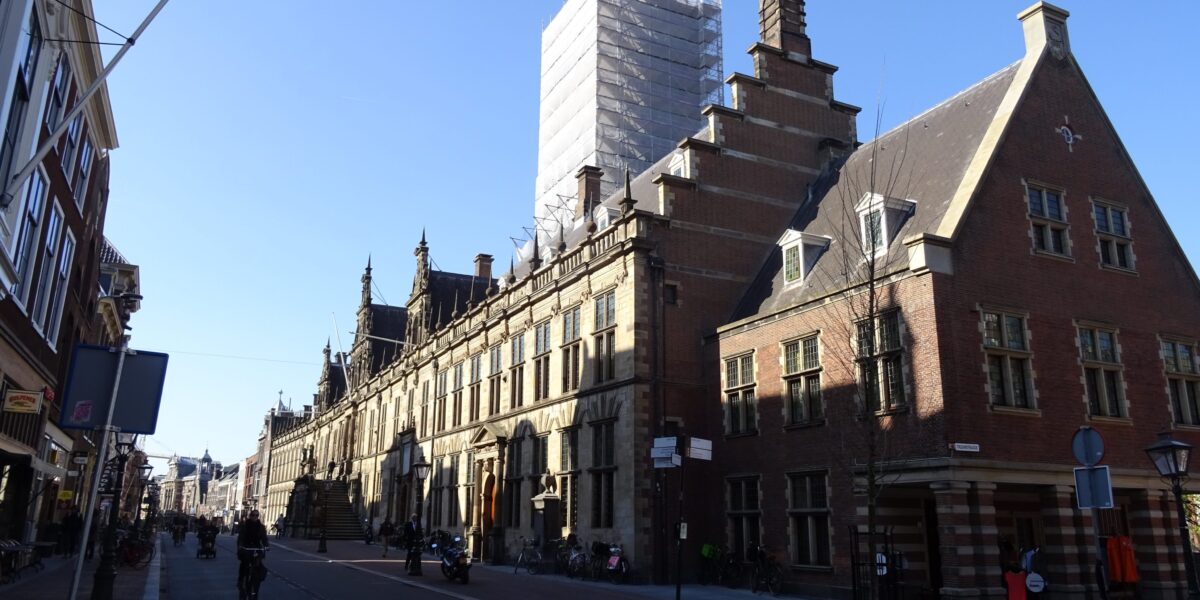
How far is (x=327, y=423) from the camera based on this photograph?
78.9 metres

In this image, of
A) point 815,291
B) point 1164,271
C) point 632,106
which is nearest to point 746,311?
point 815,291

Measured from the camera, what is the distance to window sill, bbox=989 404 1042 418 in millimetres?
19578

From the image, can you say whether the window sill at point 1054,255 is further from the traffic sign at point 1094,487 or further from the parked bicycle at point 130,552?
the parked bicycle at point 130,552

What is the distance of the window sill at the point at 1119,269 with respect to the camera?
75.8 feet

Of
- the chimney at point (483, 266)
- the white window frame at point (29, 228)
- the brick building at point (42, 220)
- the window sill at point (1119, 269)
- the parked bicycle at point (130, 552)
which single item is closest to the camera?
the brick building at point (42, 220)

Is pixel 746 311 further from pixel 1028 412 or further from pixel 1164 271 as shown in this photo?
pixel 1164 271

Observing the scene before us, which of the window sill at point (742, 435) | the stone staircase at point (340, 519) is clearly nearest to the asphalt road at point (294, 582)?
the window sill at point (742, 435)

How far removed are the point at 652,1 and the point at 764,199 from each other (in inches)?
1233

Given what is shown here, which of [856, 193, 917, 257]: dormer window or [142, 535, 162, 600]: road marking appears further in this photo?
[856, 193, 917, 257]: dormer window

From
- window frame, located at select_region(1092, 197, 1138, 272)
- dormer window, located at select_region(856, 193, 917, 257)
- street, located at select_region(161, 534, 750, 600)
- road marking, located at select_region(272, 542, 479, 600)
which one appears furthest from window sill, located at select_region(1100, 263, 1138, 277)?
road marking, located at select_region(272, 542, 479, 600)

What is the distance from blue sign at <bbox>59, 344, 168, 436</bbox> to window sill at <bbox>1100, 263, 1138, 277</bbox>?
23196 mm

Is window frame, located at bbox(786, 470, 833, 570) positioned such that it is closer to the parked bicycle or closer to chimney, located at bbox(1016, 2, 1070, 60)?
chimney, located at bbox(1016, 2, 1070, 60)

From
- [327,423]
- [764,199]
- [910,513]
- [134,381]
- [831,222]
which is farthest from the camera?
[327,423]

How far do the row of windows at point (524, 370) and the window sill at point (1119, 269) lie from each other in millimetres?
14453
